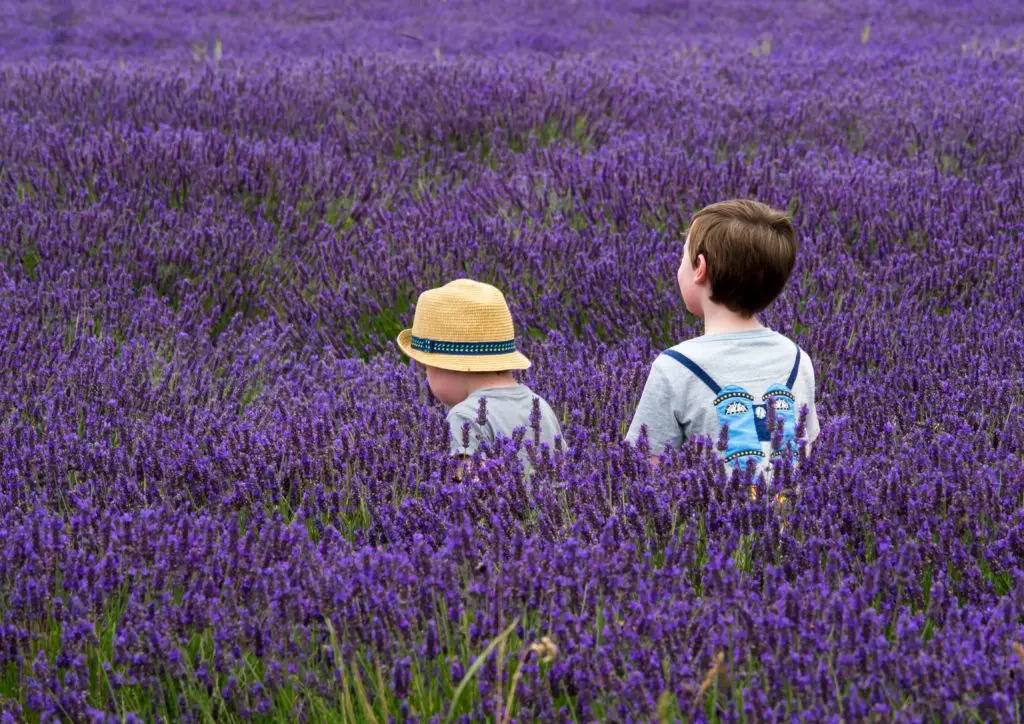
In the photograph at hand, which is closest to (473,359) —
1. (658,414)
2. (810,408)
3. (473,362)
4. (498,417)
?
(473,362)

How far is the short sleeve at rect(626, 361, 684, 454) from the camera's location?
2543 mm

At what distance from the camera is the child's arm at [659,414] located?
8.34ft

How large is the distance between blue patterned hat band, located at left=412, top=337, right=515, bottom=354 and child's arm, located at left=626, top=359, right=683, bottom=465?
0.39m

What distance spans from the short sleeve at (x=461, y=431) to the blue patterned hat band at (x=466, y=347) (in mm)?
157

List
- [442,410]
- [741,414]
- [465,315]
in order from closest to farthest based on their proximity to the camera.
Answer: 1. [741,414]
2. [465,315]
3. [442,410]

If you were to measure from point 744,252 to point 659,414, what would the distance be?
0.40m

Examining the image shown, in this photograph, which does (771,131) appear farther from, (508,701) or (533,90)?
(508,701)

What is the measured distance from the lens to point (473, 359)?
2.76 metres

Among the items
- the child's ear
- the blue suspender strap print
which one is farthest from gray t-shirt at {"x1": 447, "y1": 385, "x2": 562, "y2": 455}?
the child's ear

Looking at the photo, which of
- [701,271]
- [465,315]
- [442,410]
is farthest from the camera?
[442,410]

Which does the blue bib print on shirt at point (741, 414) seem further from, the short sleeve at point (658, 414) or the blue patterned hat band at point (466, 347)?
the blue patterned hat band at point (466, 347)

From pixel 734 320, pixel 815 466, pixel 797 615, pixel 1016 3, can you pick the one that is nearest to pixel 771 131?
pixel 734 320

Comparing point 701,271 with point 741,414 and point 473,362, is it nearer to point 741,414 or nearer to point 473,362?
point 741,414

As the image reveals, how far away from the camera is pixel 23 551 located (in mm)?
1950
